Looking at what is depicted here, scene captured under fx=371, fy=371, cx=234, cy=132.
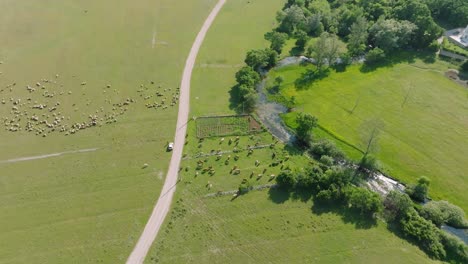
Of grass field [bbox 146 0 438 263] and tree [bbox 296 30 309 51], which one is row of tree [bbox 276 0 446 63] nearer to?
tree [bbox 296 30 309 51]

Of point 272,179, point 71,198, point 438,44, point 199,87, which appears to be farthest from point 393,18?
point 71,198

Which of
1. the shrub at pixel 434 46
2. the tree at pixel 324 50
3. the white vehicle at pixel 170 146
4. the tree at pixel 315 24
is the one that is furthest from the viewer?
the tree at pixel 315 24

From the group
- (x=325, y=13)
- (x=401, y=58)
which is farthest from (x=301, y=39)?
(x=401, y=58)

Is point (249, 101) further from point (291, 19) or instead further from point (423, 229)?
point (423, 229)

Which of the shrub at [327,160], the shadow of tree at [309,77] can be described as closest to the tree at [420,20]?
the shadow of tree at [309,77]

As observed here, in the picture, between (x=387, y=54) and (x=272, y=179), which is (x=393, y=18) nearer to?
(x=387, y=54)

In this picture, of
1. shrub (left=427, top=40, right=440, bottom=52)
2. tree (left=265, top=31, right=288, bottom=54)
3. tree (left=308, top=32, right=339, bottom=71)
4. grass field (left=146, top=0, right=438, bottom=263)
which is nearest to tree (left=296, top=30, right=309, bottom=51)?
tree (left=265, top=31, right=288, bottom=54)

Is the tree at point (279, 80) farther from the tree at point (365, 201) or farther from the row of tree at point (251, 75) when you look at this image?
the tree at point (365, 201)

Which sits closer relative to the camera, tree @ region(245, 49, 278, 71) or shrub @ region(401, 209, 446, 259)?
shrub @ region(401, 209, 446, 259)
